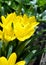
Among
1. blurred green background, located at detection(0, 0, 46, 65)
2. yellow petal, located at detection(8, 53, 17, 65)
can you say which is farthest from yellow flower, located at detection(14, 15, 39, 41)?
blurred green background, located at detection(0, 0, 46, 65)

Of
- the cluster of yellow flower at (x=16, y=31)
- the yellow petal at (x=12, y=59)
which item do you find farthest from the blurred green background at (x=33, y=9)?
the yellow petal at (x=12, y=59)

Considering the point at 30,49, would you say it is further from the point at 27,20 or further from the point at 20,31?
the point at 20,31

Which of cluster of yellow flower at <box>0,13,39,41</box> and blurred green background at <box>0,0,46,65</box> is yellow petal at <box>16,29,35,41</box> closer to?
cluster of yellow flower at <box>0,13,39,41</box>

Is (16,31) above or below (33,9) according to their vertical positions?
above

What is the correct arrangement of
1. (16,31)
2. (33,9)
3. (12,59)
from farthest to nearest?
(33,9) → (16,31) → (12,59)

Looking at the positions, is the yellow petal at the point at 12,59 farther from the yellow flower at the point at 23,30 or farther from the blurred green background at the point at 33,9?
the blurred green background at the point at 33,9

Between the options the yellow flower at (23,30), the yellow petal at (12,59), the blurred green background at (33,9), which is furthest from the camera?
the blurred green background at (33,9)

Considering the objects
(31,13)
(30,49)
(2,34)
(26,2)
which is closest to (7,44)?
(2,34)

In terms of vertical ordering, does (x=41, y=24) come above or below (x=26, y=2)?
below

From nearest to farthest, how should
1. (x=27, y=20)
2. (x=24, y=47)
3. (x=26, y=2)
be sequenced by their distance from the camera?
(x=27, y=20) < (x=24, y=47) < (x=26, y=2)

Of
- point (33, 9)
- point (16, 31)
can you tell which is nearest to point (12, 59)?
point (16, 31)

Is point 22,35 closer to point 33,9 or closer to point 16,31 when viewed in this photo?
point 16,31
